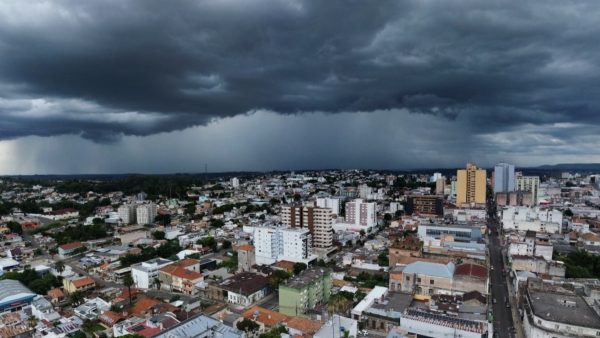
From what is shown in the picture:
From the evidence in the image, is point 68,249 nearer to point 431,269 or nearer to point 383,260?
point 383,260

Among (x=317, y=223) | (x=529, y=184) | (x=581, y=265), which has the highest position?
(x=529, y=184)

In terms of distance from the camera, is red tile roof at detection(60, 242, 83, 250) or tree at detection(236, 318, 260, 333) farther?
red tile roof at detection(60, 242, 83, 250)

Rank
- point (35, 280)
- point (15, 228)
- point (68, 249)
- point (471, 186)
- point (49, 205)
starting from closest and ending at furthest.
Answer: point (35, 280) < point (68, 249) < point (15, 228) < point (471, 186) < point (49, 205)

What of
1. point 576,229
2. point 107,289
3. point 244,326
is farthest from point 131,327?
point 576,229

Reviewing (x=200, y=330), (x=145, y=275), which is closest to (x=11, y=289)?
(x=145, y=275)

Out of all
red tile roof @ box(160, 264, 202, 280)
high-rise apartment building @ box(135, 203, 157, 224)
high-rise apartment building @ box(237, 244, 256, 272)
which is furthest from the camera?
high-rise apartment building @ box(135, 203, 157, 224)

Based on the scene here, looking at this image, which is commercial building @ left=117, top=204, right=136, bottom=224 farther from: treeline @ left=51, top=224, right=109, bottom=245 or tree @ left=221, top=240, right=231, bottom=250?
tree @ left=221, top=240, right=231, bottom=250

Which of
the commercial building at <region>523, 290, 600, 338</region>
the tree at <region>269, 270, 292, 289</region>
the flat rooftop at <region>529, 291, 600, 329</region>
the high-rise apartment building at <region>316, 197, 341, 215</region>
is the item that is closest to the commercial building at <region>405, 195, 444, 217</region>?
the high-rise apartment building at <region>316, 197, 341, 215</region>
